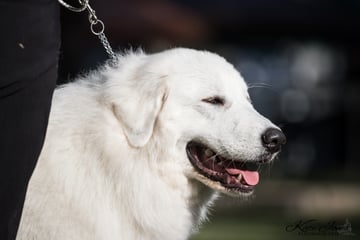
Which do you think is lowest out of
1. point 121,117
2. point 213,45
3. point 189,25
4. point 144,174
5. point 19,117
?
point 213,45

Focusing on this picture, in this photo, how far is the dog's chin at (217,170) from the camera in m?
4.28

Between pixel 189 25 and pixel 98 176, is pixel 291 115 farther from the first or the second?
pixel 98 176

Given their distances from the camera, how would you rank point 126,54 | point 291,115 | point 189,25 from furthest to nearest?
point 291,115, point 189,25, point 126,54

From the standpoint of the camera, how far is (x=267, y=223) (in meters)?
10.7

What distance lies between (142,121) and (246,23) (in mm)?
11536

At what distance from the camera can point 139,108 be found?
411 cm

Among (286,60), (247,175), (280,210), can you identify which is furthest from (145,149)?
(286,60)

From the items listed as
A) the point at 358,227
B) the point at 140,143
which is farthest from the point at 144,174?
the point at 358,227

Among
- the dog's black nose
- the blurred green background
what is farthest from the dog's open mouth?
the blurred green background

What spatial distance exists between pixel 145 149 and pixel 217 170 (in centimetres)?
43

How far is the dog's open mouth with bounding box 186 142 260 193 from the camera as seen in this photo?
4.28m

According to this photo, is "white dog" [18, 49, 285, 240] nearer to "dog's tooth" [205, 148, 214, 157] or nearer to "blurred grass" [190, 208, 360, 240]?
"dog's tooth" [205, 148, 214, 157]

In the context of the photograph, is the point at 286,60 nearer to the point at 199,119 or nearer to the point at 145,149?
the point at 199,119

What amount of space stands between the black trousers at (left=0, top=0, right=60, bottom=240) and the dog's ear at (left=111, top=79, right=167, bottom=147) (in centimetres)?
56
